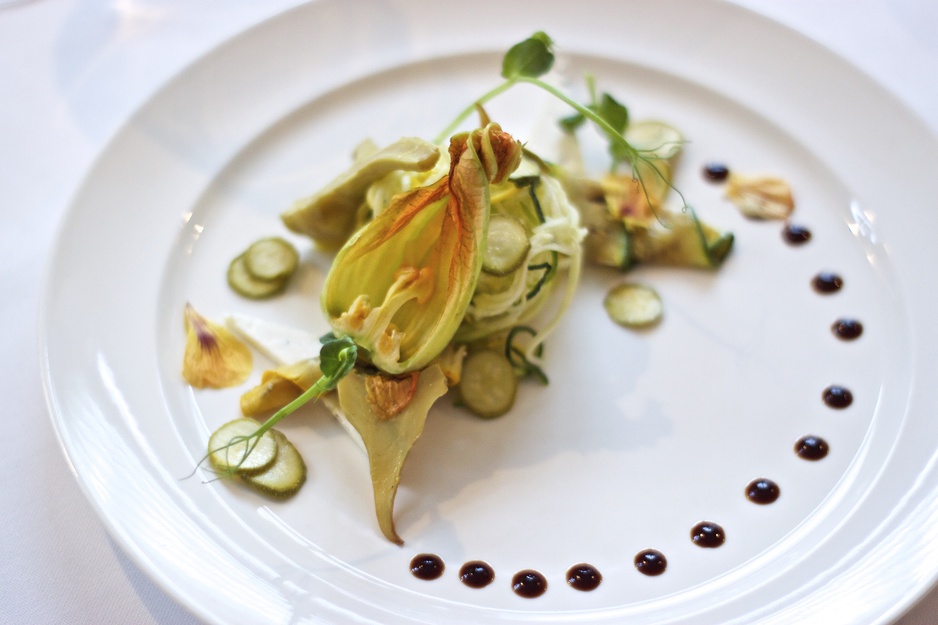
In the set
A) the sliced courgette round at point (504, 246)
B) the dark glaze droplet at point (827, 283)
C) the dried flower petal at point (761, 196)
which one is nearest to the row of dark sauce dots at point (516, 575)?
the sliced courgette round at point (504, 246)

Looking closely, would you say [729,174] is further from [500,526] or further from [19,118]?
[19,118]

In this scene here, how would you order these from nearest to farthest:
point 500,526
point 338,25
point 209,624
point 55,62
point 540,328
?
point 209,624 → point 500,526 → point 540,328 → point 338,25 → point 55,62

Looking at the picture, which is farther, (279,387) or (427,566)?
(279,387)

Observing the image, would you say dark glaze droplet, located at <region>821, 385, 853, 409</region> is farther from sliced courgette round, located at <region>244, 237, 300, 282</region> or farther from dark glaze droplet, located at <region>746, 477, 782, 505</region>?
sliced courgette round, located at <region>244, 237, 300, 282</region>

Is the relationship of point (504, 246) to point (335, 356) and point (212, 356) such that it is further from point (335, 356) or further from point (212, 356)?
point (212, 356)

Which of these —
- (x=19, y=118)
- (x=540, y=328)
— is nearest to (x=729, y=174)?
(x=540, y=328)

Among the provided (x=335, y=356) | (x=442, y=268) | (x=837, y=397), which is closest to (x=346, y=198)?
(x=442, y=268)

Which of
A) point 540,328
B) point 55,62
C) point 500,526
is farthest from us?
point 55,62
